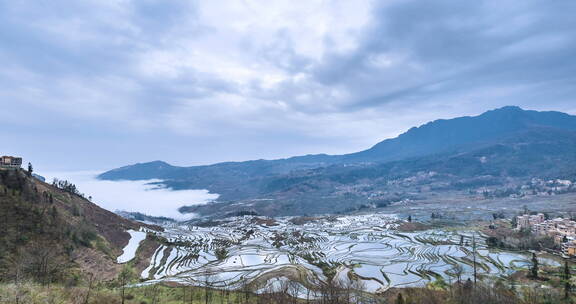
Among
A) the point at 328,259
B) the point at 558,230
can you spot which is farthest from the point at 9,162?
the point at 558,230

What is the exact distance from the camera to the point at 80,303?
31922 mm

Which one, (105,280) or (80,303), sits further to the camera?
(105,280)

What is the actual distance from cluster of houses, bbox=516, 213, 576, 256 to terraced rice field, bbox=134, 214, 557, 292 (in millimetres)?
10806

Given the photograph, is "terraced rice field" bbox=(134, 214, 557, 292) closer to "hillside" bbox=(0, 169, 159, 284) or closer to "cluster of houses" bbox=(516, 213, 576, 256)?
"hillside" bbox=(0, 169, 159, 284)

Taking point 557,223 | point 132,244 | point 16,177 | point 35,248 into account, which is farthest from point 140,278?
point 557,223

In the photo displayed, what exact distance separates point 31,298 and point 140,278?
1278 inches

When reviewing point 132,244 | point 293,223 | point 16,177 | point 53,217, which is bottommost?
point 293,223

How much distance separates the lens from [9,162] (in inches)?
2566

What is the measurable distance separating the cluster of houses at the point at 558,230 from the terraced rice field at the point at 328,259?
425 inches

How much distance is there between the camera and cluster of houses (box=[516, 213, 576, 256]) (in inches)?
2816

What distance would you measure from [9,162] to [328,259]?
7418 cm

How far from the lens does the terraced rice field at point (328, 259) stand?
5903 cm

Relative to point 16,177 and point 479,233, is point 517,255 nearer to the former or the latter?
point 479,233

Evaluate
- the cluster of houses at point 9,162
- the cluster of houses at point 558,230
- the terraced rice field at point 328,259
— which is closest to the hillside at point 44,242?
the cluster of houses at point 9,162
